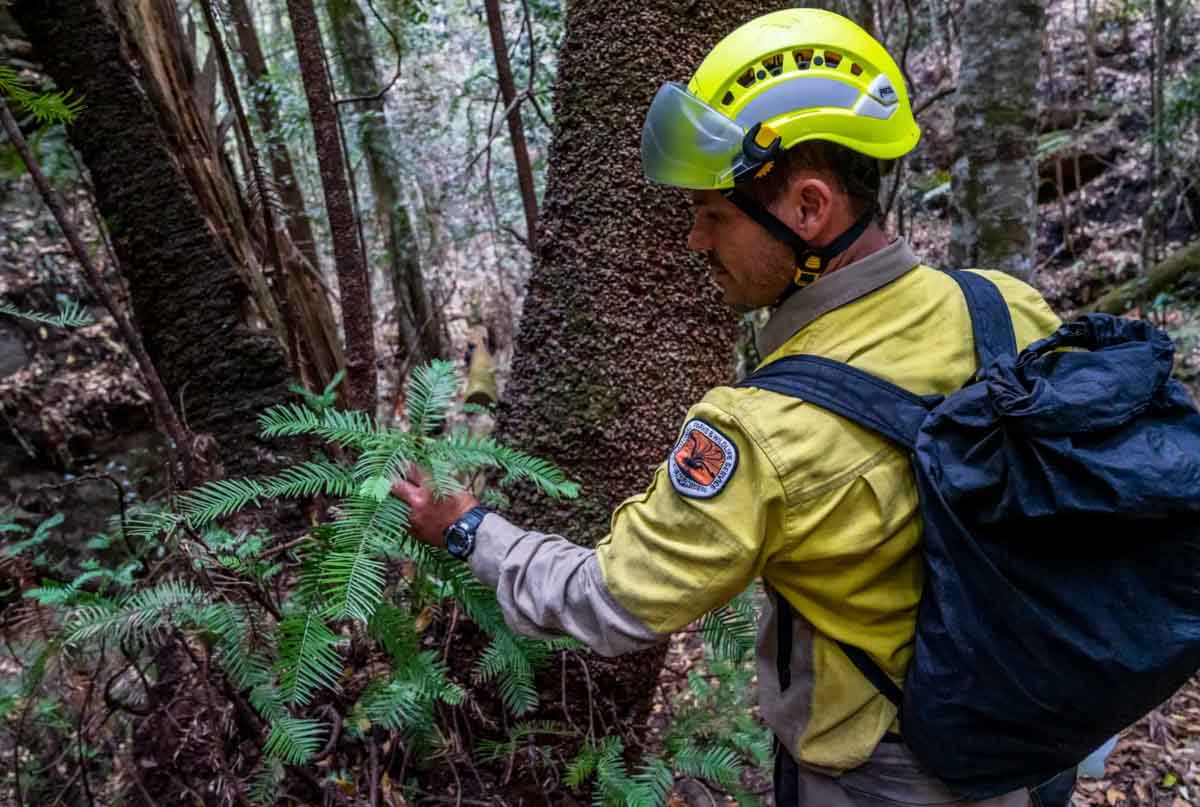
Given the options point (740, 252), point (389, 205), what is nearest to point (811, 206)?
point (740, 252)

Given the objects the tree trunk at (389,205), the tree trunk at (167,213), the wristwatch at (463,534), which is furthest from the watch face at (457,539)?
the tree trunk at (389,205)

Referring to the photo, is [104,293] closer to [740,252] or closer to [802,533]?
[740,252]

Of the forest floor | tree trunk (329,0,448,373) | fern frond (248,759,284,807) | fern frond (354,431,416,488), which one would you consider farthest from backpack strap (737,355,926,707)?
tree trunk (329,0,448,373)

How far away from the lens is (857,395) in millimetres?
1436

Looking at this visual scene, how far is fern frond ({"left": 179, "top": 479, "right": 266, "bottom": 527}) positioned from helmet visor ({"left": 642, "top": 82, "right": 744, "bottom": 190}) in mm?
1170

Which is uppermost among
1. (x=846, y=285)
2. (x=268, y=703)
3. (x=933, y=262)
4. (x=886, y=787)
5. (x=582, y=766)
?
(x=846, y=285)

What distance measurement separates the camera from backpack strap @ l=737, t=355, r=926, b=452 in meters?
1.42

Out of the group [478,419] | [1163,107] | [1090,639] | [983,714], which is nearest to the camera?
[1090,639]

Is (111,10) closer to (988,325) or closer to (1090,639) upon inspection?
(988,325)

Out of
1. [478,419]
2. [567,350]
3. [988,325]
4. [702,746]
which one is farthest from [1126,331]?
[478,419]

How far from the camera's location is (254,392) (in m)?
2.73

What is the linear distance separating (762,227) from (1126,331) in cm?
72

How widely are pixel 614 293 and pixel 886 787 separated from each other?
1.48 meters

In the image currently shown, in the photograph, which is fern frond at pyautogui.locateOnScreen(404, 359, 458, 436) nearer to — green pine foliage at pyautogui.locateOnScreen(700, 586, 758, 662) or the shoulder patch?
the shoulder patch
